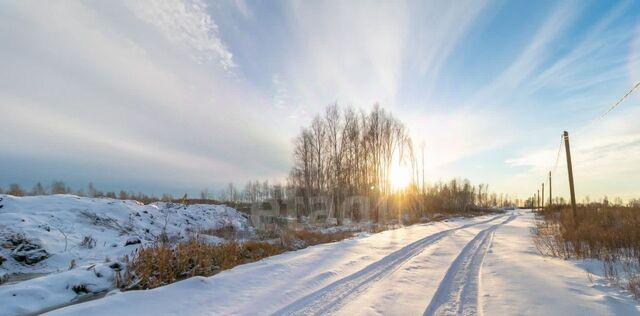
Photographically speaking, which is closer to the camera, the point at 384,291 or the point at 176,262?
the point at 384,291

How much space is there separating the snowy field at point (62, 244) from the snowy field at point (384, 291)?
1303mm

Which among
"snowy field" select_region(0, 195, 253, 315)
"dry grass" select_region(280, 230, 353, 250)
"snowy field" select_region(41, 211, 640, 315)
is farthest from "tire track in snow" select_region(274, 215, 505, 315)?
"dry grass" select_region(280, 230, 353, 250)

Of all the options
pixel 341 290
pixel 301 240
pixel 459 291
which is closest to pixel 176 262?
pixel 341 290

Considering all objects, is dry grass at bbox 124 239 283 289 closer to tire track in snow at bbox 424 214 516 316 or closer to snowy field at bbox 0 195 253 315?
snowy field at bbox 0 195 253 315

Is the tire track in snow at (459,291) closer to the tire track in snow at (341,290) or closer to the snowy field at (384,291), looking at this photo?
the snowy field at (384,291)

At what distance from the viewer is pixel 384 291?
6.00 metres

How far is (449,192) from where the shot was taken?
69.4 m

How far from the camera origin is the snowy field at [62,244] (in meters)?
5.66

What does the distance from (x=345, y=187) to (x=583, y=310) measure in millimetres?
29837

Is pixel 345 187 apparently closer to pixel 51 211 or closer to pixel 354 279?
pixel 51 211

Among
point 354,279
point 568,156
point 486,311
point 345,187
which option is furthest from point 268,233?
point 345,187

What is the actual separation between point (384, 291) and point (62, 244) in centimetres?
1041

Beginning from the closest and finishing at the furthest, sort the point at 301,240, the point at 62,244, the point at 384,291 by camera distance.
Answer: the point at 384,291, the point at 62,244, the point at 301,240

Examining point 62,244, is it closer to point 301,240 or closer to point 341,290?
point 301,240
